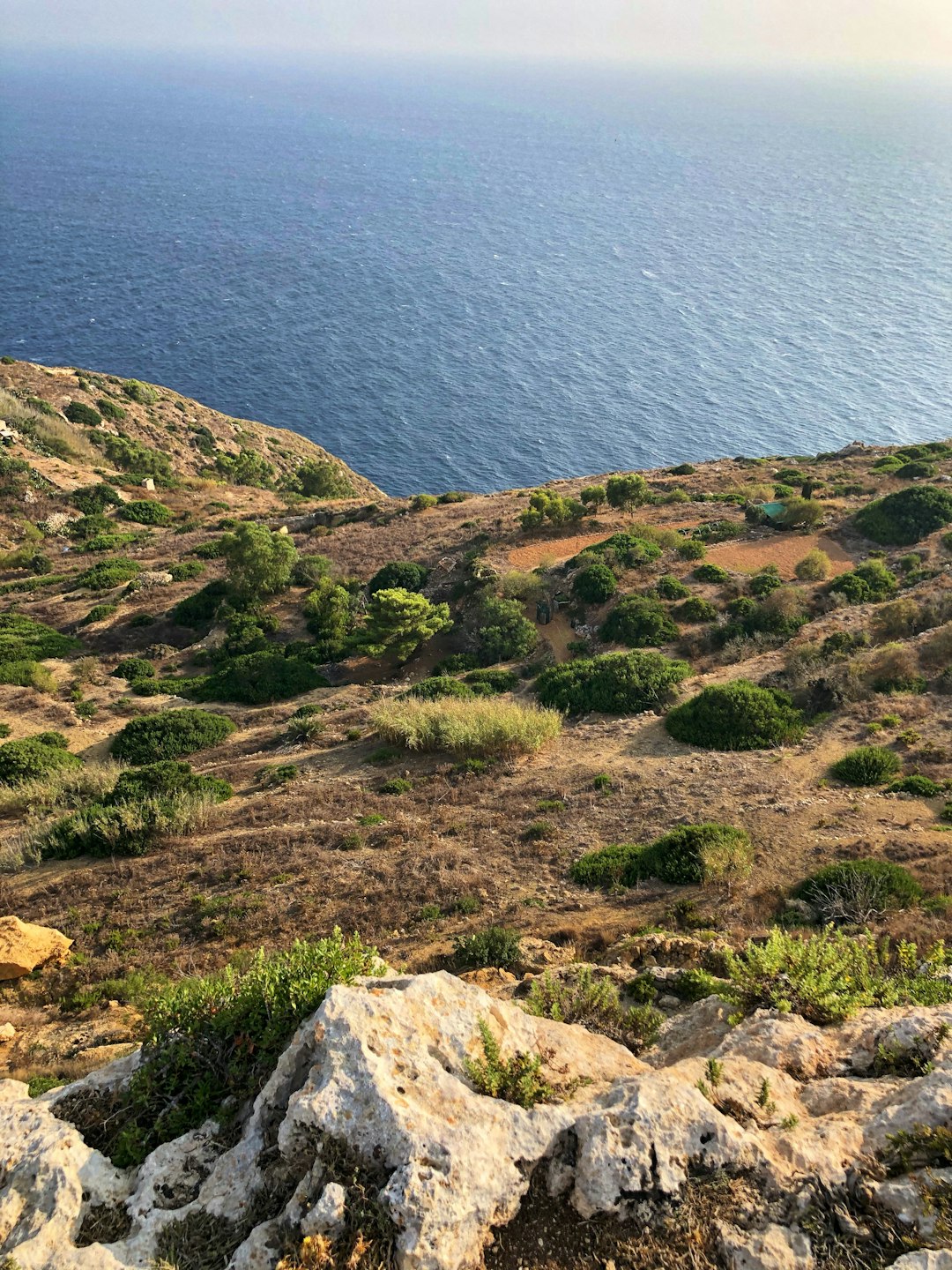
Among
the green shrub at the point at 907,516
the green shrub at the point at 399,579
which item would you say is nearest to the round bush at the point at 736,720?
the green shrub at the point at 399,579

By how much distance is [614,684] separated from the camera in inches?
1035

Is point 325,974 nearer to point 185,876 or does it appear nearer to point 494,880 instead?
point 494,880

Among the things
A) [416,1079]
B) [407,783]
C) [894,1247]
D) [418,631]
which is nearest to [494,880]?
[407,783]

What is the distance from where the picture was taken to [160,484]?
61719mm

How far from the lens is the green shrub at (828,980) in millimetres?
9336

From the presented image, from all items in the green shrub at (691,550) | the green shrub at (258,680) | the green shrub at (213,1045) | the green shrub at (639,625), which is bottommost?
the green shrub at (258,680)

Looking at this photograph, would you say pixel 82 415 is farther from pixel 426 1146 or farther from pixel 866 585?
pixel 426 1146

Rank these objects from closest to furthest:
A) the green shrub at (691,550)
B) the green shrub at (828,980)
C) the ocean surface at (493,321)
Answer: the green shrub at (828,980) → the green shrub at (691,550) → the ocean surface at (493,321)

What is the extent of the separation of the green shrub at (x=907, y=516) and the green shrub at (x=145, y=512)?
43212mm

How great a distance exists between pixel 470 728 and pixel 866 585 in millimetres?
19124

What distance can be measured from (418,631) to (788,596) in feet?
48.5

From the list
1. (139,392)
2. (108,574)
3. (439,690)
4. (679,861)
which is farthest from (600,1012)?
(139,392)

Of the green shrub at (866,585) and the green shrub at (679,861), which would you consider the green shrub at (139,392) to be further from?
the green shrub at (679,861)

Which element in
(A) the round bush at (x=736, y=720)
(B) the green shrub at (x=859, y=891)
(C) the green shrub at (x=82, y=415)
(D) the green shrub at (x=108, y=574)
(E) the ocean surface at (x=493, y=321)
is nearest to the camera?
(B) the green shrub at (x=859, y=891)
